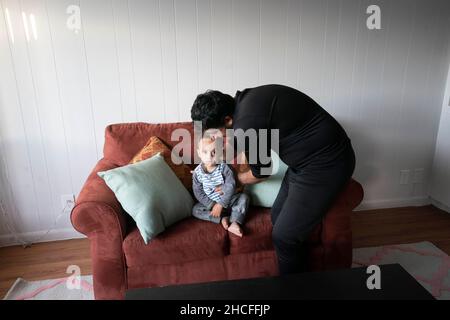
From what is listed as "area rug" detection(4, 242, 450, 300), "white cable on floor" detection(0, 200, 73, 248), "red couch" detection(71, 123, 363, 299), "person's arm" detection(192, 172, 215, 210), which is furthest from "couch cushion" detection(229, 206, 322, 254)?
"white cable on floor" detection(0, 200, 73, 248)

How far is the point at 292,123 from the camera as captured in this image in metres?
1.45

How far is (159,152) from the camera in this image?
6.75ft

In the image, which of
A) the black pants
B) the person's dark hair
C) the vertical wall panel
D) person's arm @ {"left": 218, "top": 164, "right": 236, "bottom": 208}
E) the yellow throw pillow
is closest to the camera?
the person's dark hair

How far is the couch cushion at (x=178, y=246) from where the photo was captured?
1700mm

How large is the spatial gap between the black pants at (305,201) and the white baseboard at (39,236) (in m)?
1.65

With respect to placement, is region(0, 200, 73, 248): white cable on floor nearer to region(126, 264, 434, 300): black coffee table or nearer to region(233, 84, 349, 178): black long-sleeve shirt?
region(126, 264, 434, 300): black coffee table

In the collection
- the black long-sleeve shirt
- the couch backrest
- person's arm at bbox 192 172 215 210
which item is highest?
the black long-sleeve shirt

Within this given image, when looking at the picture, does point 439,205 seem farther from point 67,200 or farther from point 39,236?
point 39,236

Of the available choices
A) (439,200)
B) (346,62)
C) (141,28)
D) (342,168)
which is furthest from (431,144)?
(141,28)

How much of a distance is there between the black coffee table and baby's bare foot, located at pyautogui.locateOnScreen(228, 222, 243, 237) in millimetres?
451

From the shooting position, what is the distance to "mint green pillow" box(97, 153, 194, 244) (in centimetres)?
168

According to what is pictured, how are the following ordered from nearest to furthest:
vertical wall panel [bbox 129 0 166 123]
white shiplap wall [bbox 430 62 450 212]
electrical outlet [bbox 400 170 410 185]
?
vertical wall panel [bbox 129 0 166 123]
white shiplap wall [bbox 430 62 450 212]
electrical outlet [bbox 400 170 410 185]

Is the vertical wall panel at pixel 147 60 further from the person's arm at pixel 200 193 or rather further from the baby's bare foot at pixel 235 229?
the baby's bare foot at pixel 235 229

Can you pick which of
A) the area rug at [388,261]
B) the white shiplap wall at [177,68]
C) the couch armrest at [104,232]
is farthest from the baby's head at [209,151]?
the area rug at [388,261]
